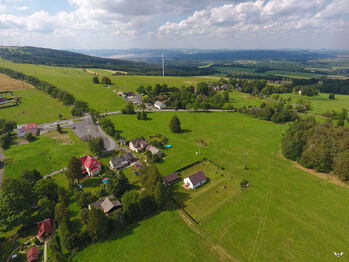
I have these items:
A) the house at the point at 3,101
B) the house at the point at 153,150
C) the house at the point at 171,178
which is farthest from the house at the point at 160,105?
the house at the point at 3,101

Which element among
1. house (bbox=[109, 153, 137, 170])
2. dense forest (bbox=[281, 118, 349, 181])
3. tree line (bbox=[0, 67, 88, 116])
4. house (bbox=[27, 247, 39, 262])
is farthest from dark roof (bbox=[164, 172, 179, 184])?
tree line (bbox=[0, 67, 88, 116])

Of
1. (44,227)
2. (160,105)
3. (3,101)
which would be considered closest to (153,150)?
(44,227)

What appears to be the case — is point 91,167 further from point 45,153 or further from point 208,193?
point 208,193

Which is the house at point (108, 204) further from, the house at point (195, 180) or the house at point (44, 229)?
the house at point (195, 180)

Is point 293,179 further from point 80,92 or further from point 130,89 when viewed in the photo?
point 80,92

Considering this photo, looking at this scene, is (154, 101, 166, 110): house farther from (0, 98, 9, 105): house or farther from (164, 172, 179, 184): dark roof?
(0, 98, 9, 105): house
